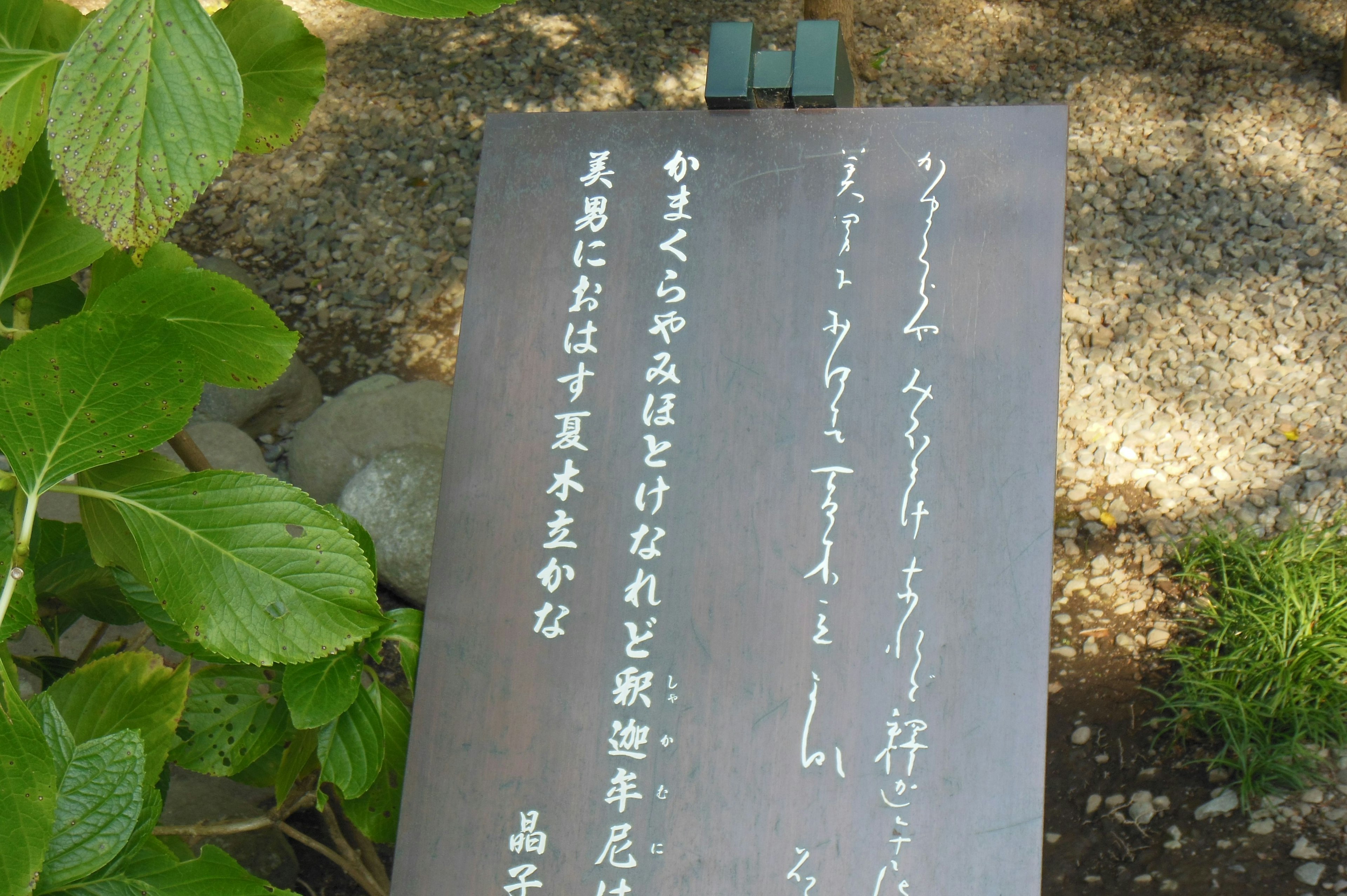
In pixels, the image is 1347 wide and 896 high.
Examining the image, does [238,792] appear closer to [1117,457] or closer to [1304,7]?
[1117,457]

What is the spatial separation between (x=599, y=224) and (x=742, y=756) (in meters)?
0.65

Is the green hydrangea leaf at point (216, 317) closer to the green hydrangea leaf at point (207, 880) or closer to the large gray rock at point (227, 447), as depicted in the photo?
the green hydrangea leaf at point (207, 880)

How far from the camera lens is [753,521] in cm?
114

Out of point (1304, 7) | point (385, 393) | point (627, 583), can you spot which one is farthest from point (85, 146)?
point (1304, 7)

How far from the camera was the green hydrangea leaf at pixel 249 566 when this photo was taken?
93cm

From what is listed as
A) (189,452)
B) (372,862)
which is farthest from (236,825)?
(189,452)

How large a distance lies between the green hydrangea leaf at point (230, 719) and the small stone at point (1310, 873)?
1555 millimetres

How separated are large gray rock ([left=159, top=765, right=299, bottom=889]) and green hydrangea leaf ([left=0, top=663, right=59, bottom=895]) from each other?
1.09 m

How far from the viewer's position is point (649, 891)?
42.3 inches

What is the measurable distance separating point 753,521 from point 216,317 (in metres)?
0.62

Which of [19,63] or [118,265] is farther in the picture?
[118,265]

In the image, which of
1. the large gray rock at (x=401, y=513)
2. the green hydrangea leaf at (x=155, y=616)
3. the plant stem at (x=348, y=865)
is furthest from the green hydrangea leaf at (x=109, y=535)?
the large gray rock at (x=401, y=513)

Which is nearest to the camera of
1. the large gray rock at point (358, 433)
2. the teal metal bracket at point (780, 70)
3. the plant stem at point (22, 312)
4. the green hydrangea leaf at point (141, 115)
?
the green hydrangea leaf at point (141, 115)

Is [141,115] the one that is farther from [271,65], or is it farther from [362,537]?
[362,537]
